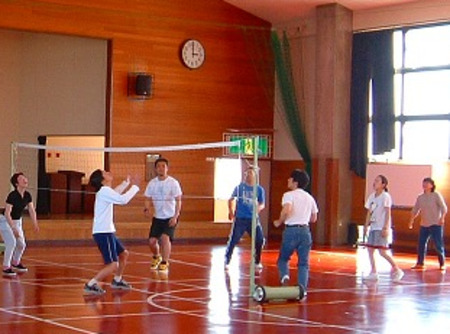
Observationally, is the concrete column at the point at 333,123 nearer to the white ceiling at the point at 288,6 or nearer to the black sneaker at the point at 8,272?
the white ceiling at the point at 288,6

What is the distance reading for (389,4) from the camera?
Result: 24656 mm

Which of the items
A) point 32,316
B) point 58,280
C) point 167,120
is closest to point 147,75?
point 167,120

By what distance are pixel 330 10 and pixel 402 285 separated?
37.5ft

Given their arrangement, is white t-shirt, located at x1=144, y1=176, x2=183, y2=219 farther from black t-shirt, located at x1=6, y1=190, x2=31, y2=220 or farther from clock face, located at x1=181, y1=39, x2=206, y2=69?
clock face, located at x1=181, y1=39, x2=206, y2=69

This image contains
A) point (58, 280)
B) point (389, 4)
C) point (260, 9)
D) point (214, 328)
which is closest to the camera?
point (214, 328)

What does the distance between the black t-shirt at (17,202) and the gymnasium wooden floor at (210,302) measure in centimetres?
99

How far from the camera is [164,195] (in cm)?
1584

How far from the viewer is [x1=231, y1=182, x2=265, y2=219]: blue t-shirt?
16547mm

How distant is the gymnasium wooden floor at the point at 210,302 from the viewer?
10.7 m

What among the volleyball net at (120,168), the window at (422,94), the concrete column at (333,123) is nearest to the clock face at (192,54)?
the volleyball net at (120,168)

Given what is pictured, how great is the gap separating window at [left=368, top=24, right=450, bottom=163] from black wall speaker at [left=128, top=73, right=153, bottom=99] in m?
6.25

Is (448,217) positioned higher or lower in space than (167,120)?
lower

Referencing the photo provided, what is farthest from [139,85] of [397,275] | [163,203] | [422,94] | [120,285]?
[120,285]

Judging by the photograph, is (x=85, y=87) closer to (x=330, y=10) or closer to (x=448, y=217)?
(x=330, y=10)
